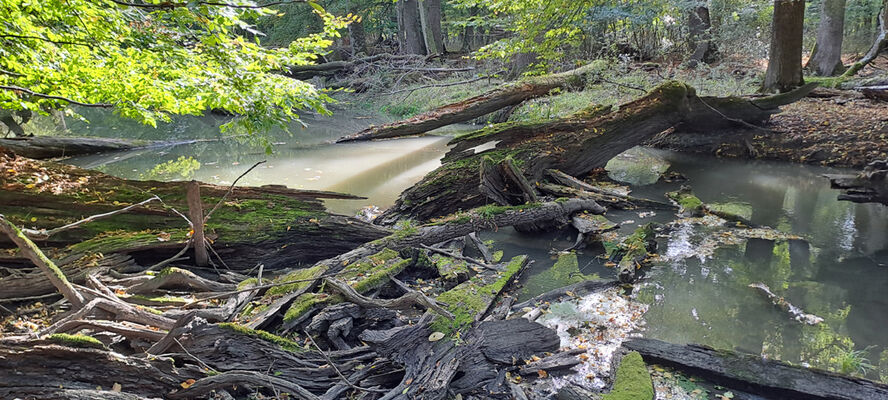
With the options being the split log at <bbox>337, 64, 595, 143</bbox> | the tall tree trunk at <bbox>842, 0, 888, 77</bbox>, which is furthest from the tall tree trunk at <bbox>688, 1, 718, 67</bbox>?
the split log at <bbox>337, 64, 595, 143</bbox>

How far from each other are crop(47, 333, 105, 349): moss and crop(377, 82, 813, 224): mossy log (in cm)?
434

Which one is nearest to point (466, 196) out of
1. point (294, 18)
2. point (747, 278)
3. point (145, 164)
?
point (747, 278)

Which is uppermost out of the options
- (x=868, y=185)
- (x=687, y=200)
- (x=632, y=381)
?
Result: (x=868, y=185)

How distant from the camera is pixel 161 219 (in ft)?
17.9

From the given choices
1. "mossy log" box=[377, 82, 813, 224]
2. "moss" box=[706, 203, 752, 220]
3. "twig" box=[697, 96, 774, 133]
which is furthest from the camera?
"twig" box=[697, 96, 774, 133]

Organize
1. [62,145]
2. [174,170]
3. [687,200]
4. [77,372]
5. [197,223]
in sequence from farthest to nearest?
[174,170]
[62,145]
[687,200]
[197,223]
[77,372]

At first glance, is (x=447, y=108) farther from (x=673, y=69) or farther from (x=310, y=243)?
(x=673, y=69)

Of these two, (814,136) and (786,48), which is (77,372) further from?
(786,48)

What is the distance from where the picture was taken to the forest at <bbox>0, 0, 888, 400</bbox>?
10.9 ft

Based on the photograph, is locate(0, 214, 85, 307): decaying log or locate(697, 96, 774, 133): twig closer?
locate(0, 214, 85, 307): decaying log

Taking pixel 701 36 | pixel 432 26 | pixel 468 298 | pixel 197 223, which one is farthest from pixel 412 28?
pixel 468 298

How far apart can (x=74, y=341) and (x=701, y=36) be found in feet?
65.8

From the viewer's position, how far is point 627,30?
18844mm

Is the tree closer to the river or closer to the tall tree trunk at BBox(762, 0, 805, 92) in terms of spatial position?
the river
